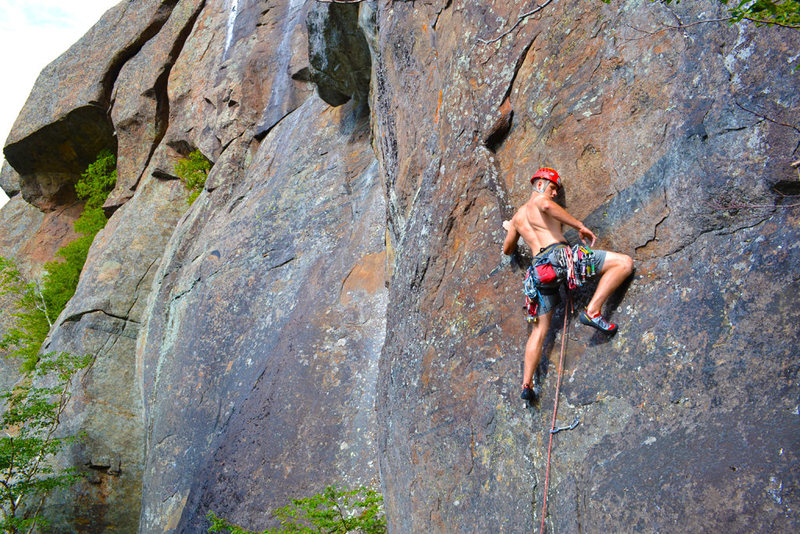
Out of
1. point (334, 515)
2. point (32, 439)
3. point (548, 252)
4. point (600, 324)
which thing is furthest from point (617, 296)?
point (32, 439)

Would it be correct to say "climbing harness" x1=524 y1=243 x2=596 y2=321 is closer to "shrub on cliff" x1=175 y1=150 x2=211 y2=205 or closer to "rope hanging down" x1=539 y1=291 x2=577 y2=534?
"rope hanging down" x1=539 y1=291 x2=577 y2=534

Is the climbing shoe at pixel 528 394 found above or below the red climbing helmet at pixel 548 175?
below

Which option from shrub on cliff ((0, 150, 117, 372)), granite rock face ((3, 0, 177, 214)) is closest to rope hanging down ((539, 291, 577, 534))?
shrub on cliff ((0, 150, 117, 372))

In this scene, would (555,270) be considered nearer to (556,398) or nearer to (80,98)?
(556,398)

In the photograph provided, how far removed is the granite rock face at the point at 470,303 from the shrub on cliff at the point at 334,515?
0.41m

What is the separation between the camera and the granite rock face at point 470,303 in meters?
4.28

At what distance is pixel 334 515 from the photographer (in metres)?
7.38

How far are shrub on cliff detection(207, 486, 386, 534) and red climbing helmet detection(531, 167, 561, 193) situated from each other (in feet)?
12.6

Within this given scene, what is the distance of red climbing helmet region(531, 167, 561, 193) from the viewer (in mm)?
5598

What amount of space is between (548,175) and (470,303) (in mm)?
1264

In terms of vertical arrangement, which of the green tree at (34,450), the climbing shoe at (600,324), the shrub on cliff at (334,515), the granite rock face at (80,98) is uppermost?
the granite rock face at (80,98)

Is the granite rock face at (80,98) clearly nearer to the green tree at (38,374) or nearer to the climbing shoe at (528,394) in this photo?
the green tree at (38,374)

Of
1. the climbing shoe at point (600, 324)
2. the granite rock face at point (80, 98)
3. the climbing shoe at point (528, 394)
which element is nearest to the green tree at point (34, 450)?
the granite rock face at point (80, 98)

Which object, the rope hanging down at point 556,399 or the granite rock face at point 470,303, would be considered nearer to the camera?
the granite rock face at point 470,303
